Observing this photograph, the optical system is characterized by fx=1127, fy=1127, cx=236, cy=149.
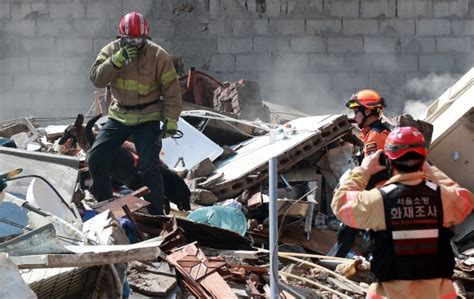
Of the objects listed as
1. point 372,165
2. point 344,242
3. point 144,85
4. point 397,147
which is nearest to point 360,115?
point 344,242

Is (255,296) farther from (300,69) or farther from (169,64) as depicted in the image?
(300,69)

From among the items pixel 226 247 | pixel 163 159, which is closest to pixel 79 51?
pixel 163 159

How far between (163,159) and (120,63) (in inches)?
64.6

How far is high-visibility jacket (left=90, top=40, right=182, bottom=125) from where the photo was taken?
833 centimetres

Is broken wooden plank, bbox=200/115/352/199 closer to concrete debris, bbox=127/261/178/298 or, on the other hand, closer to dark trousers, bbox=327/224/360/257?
dark trousers, bbox=327/224/360/257

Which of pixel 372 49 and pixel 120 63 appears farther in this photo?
pixel 372 49

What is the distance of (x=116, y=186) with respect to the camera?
9.20 m

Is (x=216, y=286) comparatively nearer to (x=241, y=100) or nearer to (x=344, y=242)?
(x=344, y=242)

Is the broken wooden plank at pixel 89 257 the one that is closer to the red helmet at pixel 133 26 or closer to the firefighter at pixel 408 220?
the firefighter at pixel 408 220

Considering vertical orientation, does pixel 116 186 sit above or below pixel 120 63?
below

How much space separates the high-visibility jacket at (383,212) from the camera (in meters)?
4.87

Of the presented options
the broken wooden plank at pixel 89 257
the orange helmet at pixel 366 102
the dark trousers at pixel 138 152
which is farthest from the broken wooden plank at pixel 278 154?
the broken wooden plank at pixel 89 257

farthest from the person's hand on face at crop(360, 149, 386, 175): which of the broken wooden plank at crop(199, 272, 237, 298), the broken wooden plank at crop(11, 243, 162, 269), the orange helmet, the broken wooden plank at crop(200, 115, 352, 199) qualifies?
the broken wooden plank at crop(200, 115, 352, 199)

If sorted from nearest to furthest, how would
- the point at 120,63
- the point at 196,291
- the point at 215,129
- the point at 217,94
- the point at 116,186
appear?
the point at 196,291 < the point at 120,63 < the point at 116,186 < the point at 215,129 < the point at 217,94
